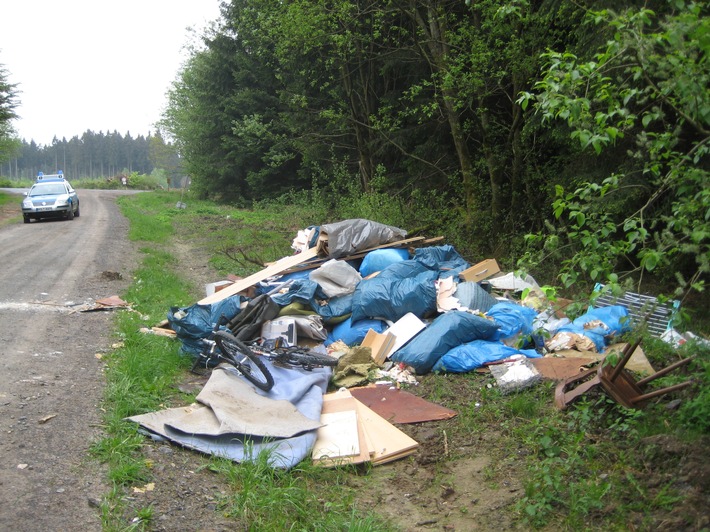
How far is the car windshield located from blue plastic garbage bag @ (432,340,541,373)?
2000 cm

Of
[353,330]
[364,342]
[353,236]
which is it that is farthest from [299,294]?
[353,236]

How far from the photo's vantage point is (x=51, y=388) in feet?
17.4

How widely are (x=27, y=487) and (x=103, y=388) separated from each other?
1779mm

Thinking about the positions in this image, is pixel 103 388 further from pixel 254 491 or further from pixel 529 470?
pixel 529 470

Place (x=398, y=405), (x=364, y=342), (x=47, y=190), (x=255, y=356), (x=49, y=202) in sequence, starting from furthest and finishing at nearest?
(x=47, y=190)
(x=49, y=202)
(x=364, y=342)
(x=398, y=405)
(x=255, y=356)

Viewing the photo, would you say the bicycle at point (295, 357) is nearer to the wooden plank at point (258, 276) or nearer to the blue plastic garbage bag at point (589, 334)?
the wooden plank at point (258, 276)

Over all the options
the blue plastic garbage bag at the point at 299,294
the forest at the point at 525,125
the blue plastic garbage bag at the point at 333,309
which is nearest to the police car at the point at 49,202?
the forest at the point at 525,125

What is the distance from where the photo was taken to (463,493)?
4.49 m

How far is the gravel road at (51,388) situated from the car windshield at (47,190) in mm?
10799

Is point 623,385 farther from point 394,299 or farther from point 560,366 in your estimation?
point 394,299

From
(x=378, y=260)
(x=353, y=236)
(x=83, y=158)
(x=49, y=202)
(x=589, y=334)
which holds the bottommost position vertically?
(x=589, y=334)

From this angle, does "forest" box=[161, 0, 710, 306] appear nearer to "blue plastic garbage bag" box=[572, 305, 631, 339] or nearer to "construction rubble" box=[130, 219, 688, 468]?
"blue plastic garbage bag" box=[572, 305, 631, 339]

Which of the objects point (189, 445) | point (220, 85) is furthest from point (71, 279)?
point (220, 85)

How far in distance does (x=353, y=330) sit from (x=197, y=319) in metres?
1.89
